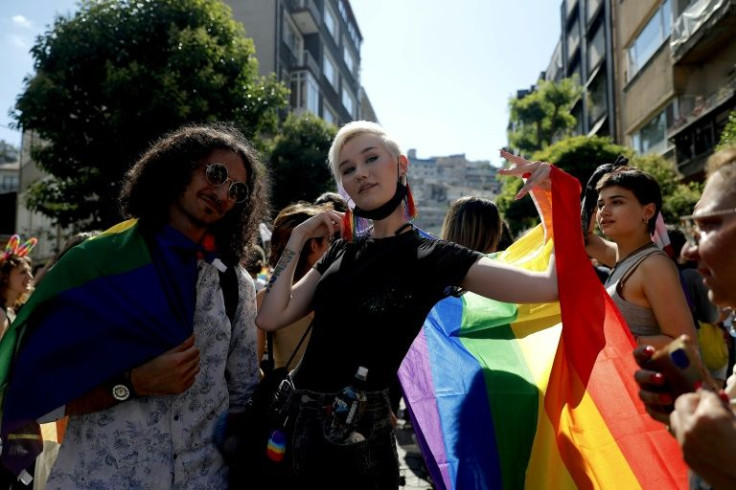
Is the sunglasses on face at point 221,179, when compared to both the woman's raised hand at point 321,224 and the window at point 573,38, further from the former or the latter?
the window at point 573,38

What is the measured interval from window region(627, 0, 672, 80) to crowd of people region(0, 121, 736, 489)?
1945cm

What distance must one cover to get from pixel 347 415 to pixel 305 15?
29.3 m

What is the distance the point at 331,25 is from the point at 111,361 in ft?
115

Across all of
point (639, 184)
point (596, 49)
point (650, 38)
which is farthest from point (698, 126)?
point (639, 184)

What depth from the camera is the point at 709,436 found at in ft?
3.63

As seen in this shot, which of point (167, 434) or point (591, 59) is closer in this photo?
point (167, 434)

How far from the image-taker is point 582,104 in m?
34.5

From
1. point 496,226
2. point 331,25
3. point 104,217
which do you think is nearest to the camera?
point 496,226

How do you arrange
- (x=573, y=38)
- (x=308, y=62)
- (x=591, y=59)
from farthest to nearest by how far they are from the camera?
(x=573, y=38), (x=591, y=59), (x=308, y=62)

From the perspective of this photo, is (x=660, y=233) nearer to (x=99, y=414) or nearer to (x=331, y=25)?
(x=99, y=414)

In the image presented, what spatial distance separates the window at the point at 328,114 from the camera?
107ft

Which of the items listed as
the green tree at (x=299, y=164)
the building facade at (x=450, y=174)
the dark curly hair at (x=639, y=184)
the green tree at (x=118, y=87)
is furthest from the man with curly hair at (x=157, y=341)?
the building facade at (x=450, y=174)

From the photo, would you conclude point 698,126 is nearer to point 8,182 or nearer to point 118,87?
point 118,87

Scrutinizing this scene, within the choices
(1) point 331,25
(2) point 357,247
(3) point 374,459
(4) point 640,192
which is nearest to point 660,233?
(4) point 640,192
